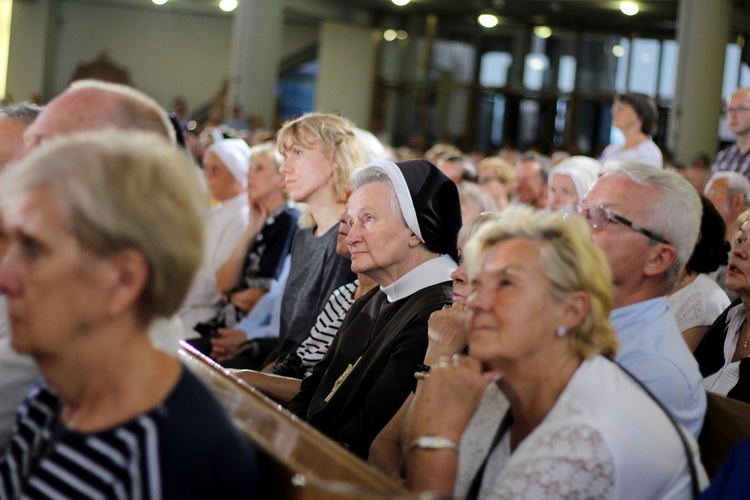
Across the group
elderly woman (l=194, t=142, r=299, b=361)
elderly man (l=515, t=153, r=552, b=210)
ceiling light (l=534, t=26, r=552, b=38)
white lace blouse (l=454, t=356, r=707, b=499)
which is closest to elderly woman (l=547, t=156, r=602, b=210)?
elderly woman (l=194, t=142, r=299, b=361)

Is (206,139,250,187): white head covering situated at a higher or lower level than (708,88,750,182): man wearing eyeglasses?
lower

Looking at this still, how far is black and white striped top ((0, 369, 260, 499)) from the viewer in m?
1.40

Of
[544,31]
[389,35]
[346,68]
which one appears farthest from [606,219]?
[389,35]

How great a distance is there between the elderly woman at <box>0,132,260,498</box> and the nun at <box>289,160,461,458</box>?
57.4 inches

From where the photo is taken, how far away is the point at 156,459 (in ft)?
4.60

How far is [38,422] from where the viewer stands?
165 centimetres

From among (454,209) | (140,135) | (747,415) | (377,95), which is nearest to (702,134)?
(377,95)

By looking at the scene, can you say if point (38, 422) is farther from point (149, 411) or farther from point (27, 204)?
point (27, 204)

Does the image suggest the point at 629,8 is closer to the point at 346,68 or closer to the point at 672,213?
the point at 346,68

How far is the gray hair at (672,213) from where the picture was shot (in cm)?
274

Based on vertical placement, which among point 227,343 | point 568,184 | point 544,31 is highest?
point 544,31

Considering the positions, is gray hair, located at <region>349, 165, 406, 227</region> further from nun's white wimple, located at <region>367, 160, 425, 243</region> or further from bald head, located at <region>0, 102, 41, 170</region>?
bald head, located at <region>0, 102, 41, 170</region>

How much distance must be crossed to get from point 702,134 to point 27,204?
1363cm

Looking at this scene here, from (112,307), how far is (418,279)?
6.03ft
